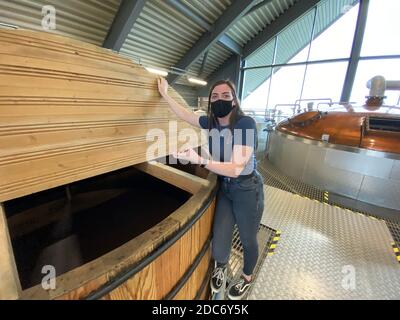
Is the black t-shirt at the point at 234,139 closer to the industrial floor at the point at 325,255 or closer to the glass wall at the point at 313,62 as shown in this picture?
the industrial floor at the point at 325,255

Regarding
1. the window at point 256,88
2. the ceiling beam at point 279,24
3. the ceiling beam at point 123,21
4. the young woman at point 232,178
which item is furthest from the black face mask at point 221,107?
the ceiling beam at point 279,24

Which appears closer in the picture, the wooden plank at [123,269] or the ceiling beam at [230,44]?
the wooden plank at [123,269]

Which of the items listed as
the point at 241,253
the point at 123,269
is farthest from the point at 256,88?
the point at 123,269

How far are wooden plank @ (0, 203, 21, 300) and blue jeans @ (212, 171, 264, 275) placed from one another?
901 millimetres

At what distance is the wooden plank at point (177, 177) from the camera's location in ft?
4.26

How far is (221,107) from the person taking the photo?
120 centimetres

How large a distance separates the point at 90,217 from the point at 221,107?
4.77 ft

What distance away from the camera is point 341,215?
2.24 metres

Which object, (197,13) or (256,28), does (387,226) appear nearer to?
A: (197,13)

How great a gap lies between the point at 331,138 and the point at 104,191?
3.07 m

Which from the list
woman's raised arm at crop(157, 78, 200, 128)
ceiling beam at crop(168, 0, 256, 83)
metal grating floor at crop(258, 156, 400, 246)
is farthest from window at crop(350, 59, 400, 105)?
woman's raised arm at crop(157, 78, 200, 128)

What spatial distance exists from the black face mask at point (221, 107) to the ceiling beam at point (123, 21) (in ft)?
15.0

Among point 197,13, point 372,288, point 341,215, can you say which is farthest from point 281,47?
point 372,288

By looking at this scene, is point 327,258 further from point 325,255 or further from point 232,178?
point 232,178
